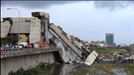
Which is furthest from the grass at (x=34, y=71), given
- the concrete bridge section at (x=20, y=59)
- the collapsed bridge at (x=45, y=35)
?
the collapsed bridge at (x=45, y=35)

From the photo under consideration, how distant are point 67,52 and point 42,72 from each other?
30.2m

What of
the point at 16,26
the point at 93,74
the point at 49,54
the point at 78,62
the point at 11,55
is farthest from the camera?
the point at 16,26

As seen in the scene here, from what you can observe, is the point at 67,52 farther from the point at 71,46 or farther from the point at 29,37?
the point at 29,37

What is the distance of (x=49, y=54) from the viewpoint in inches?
3369

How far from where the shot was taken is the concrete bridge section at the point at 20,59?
162 feet

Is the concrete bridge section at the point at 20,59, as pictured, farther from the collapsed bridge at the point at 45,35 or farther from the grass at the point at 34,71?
the collapsed bridge at the point at 45,35

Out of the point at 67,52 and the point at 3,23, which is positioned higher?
the point at 3,23

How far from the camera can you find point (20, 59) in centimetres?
5950

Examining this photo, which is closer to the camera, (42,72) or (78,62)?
(42,72)

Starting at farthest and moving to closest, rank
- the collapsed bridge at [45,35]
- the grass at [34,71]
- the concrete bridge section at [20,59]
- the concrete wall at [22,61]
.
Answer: the collapsed bridge at [45,35] → the grass at [34,71] → the concrete wall at [22,61] → the concrete bridge section at [20,59]

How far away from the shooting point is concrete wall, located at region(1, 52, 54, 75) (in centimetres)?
5000

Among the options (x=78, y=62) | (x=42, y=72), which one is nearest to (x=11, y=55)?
(x=42, y=72)

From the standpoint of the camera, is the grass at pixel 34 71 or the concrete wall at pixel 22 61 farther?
the grass at pixel 34 71

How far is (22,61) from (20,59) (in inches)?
52.4
